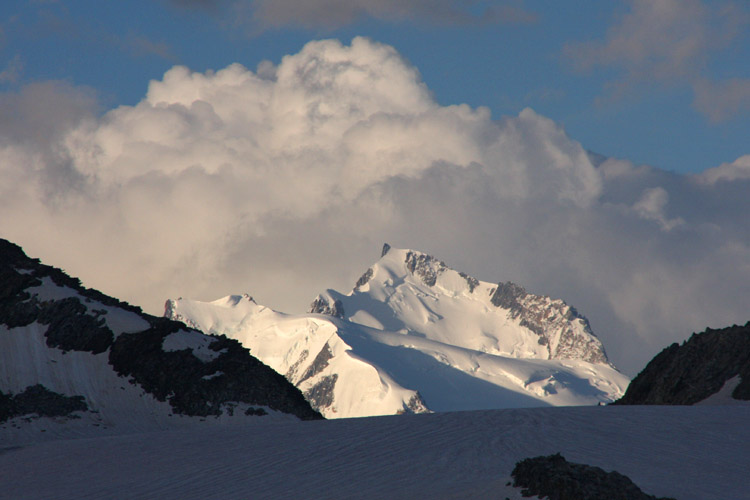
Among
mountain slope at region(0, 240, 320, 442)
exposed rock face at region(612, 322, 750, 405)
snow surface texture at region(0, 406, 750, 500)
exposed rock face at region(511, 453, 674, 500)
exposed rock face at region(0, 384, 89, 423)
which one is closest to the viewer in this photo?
exposed rock face at region(511, 453, 674, 500)

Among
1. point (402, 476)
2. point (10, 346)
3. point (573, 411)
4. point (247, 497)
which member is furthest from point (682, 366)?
point (10, 346)

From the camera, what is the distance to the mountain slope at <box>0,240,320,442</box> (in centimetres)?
Result: 10225

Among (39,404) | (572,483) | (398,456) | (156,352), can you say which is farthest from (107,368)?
(572,483)

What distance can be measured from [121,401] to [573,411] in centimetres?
5259

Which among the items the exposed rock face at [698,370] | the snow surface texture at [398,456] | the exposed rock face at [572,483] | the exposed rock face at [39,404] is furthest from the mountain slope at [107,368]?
the exposed rock face at [572,483]

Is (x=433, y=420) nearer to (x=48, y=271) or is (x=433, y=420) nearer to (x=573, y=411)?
(x=573, y=411)

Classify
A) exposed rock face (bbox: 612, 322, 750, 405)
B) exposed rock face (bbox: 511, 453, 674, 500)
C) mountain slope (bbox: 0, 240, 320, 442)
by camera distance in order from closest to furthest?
1. exposed rock face (bbox: 511, 453, 674, 500)
2. exposed rock face (bbox: 612, 322, 750, 405)
3. mountain slope (bbox: 0, 240, 320, 442)

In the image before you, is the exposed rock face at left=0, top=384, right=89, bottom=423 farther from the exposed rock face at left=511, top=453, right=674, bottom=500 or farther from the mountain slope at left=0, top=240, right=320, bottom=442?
the exposed rock face at left=511, top=453, right=674, bottom=500

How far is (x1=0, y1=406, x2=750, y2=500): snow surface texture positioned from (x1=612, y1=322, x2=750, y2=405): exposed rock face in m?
19.6

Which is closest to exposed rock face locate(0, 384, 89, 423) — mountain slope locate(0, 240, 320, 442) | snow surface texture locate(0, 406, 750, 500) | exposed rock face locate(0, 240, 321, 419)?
mountain slope locate(0, 240, 320, 442)

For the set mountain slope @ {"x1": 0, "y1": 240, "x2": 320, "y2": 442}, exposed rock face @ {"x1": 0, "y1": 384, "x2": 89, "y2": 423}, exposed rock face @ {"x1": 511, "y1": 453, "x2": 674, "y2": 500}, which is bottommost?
exposed rock face @ {"x1": 511, "y1": 453, "x2": 674, "y2": 500}

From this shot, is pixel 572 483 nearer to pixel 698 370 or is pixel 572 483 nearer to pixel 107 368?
pixel 698 370

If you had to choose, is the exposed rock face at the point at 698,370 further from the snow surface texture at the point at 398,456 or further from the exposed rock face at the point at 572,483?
the exposed rock face at the point at 572,483

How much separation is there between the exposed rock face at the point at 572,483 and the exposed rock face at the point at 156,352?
208 ft
